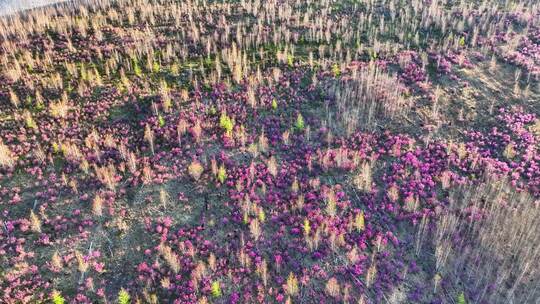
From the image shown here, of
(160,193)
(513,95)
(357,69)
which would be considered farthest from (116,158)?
(513,95)

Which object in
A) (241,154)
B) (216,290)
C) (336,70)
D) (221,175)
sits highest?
(336,70)

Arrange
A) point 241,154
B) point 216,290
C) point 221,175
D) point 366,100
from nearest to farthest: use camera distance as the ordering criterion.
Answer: point 216,290 → point 221,175 → point 241,154 → point 366,100

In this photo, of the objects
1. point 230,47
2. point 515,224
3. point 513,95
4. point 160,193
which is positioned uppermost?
point 230,47

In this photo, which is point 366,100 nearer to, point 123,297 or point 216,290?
point 216,290

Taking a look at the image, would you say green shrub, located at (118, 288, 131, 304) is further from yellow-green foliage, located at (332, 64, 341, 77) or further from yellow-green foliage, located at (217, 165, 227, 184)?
yellow-green foliage, located at (332, 64, 341, 77)

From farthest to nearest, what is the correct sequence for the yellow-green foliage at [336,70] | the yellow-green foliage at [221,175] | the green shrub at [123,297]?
the yellow-green foliage at [336,70], the yellow-green foliage at [221,175], the green shrub at [123,297]

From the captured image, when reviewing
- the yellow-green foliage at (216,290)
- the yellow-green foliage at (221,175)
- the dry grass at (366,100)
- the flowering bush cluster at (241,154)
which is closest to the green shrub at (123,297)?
the flowering bush cluster at (241,154)

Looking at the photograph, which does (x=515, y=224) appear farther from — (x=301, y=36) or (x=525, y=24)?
(x=525, y=24)

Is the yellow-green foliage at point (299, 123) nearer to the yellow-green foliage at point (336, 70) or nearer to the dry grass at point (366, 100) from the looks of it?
the dry grass at point (366, 100)

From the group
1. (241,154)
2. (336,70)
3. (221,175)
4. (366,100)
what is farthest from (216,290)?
(336,70)

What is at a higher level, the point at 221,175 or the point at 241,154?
the point at 241,154

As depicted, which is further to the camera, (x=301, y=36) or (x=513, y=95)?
(x=301, y=36)
